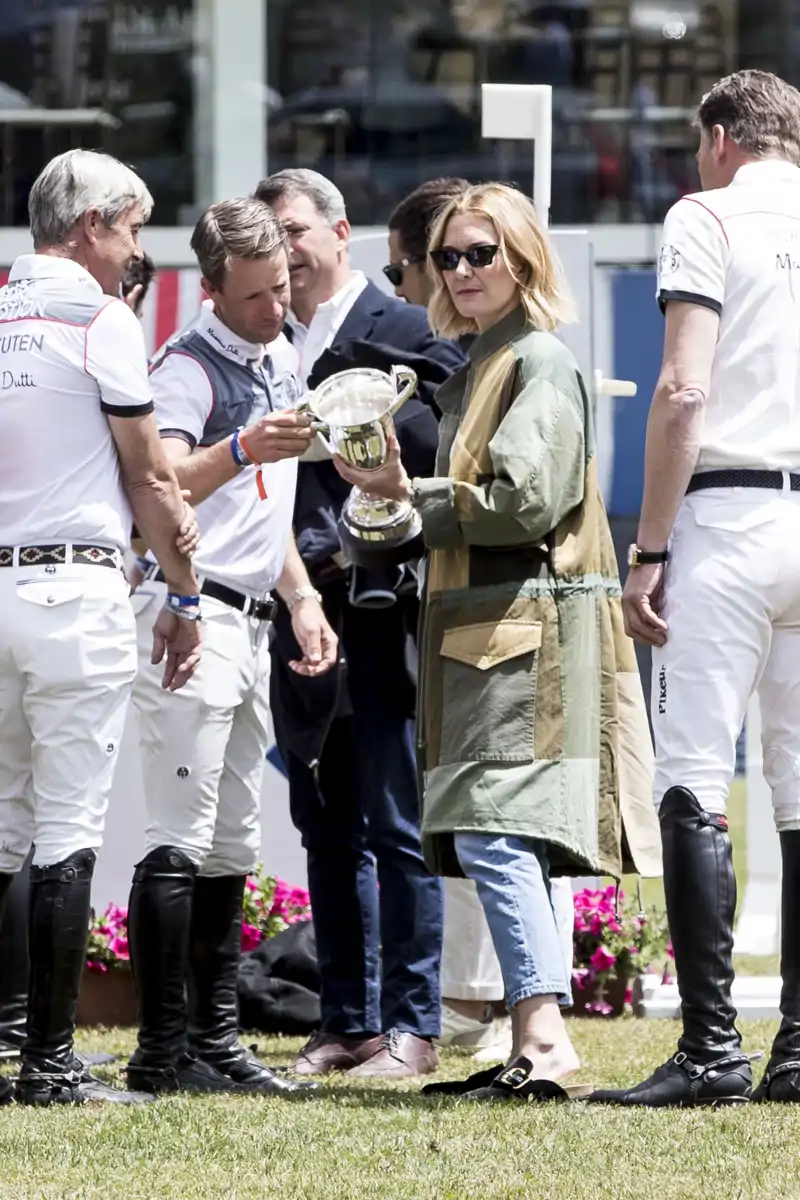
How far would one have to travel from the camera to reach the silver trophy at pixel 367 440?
→ 4484mm

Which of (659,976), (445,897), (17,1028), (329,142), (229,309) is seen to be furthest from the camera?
(329,142)

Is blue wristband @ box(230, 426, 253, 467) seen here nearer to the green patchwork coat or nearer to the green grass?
the green patchwork coat

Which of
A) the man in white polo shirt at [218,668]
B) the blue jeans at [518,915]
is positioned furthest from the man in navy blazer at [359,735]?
the blue jeans at [518,915]

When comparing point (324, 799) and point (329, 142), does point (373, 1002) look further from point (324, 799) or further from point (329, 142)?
point (329, 142)

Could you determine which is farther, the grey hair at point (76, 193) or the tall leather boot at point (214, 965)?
the tall leather boot at point (214, 965)

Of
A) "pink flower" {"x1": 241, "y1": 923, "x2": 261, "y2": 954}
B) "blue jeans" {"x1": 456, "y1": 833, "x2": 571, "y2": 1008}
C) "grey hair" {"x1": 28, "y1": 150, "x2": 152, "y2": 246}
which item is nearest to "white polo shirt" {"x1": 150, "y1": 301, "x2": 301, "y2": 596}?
"grey hair" {"x1": 28, "y1": 150, "x2": 152, "y2": 246}

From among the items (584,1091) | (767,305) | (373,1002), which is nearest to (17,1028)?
(373,1002)

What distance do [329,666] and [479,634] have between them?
770 mm

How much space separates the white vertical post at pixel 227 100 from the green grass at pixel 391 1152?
15.8m

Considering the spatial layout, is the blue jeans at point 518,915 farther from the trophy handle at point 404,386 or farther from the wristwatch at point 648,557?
the trophy handle at point 404,386

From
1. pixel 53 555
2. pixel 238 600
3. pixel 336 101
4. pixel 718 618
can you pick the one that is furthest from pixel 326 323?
pixel 336 101

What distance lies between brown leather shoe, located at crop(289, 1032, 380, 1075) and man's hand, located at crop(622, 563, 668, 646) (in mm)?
1582

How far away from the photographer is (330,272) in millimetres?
5641

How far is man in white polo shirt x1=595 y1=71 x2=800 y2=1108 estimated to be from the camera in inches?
169
